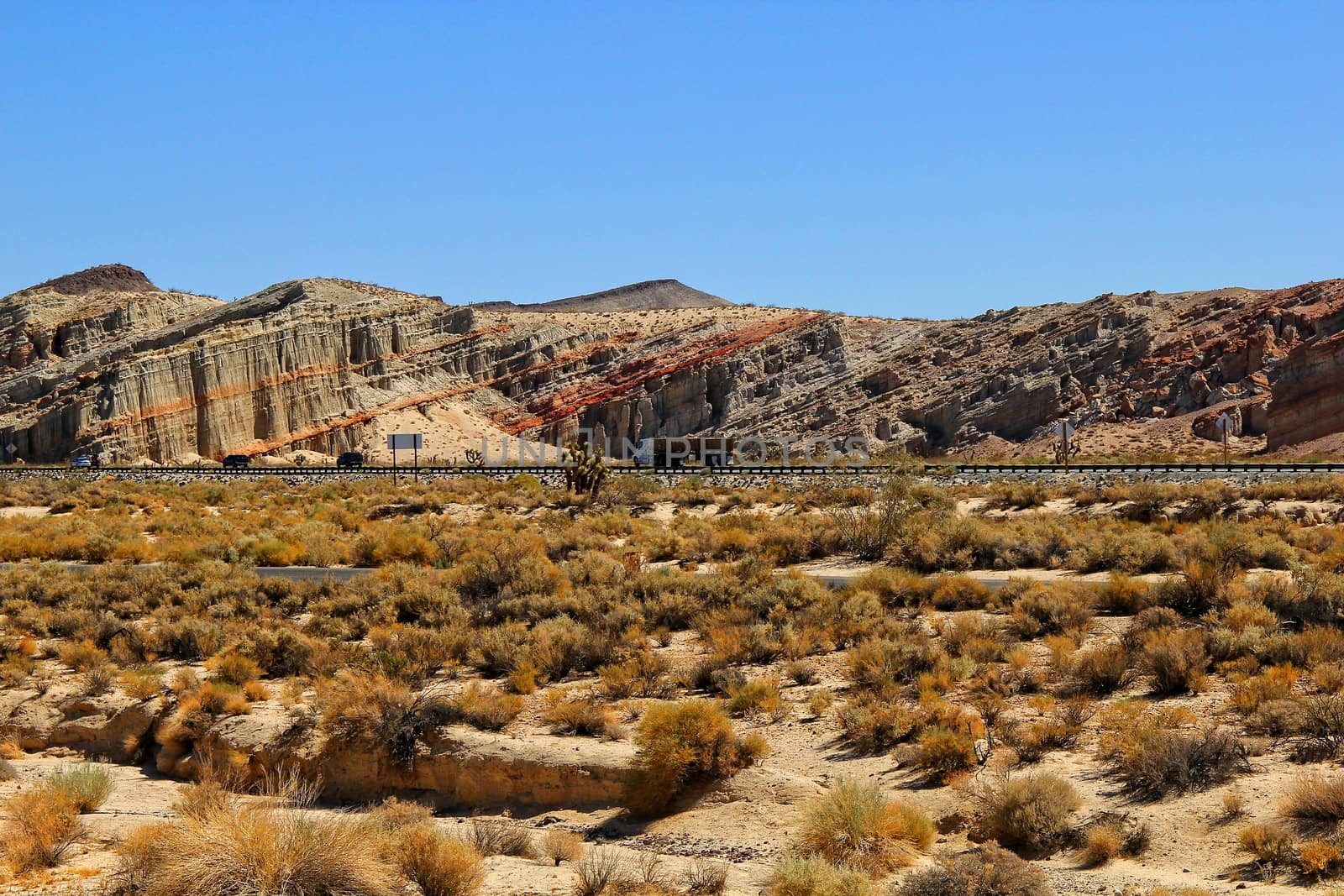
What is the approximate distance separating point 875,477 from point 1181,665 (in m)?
27.3

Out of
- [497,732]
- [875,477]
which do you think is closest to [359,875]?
[497,732]

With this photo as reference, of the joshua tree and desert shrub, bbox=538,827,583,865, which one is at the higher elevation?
the joshua tree

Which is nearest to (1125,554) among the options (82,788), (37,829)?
(82,788)

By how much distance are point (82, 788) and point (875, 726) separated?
855 centimetres

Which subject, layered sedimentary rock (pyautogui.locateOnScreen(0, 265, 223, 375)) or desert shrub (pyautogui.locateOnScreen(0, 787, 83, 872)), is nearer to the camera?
desert shrub (pyautogui.locateOnScreen(0, 787, 83, 872))

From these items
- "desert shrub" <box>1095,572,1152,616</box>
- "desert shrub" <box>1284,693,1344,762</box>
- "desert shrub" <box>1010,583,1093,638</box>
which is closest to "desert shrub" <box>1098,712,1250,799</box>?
"desert shrub" <box>1284,693,1344,762</box>

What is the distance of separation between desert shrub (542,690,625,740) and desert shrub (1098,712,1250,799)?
18.5ft

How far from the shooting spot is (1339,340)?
62.2 meters

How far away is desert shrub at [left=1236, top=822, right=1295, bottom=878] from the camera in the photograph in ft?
30.1

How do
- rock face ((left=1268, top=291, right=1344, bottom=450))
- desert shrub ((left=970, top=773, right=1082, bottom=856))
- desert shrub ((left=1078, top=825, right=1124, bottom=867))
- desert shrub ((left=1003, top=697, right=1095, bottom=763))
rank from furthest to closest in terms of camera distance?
rock face ((left=1268, top=291, right=1344, bottom=450))
desert shrub ((left=1003, top=697, right=1095, bottom=763))
desert shrub ((left=970, top=773, right=1082, bottom=856))
desert shrub ((left=1078, top=825, right=1124, bottom=867))

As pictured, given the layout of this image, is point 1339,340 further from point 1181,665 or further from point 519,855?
point 519,855

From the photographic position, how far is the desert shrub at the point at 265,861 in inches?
329

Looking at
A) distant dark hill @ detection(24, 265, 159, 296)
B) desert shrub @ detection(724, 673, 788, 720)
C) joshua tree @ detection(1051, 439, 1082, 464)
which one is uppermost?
distant dark hill @ detection(24, 265, 159, 296)

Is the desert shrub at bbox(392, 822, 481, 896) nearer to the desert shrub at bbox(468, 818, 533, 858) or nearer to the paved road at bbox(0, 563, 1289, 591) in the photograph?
→ the desert shrub at bbox(468, 818, 533, 858)
